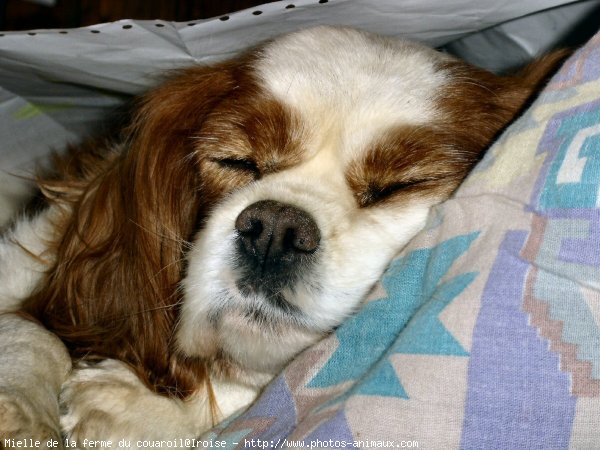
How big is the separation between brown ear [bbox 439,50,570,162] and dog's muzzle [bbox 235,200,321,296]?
0.38 meters

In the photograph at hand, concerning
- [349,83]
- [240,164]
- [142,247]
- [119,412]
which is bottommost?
[119,412]

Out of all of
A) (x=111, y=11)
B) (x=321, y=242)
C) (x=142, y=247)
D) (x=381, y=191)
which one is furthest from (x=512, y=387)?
(x=111, y=11)

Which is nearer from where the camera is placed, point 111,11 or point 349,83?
point 349,83

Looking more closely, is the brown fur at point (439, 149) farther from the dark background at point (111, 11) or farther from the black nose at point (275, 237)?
the dark background at point (111, 11)

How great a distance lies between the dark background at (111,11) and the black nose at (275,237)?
1536mm

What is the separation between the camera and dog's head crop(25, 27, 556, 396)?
3.98ft

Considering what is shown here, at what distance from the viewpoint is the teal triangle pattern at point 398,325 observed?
1003mm

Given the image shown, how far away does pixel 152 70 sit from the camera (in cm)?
172

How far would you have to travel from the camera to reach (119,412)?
1.30 meters

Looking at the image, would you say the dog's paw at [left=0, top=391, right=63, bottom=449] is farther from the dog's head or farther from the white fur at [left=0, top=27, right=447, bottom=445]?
the dog's head

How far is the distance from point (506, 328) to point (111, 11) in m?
2.07

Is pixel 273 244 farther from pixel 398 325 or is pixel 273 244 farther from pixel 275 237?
pixel 398 325

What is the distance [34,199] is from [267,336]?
3.31 ft

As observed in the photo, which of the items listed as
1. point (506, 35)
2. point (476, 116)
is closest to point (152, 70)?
point (476, 116)
